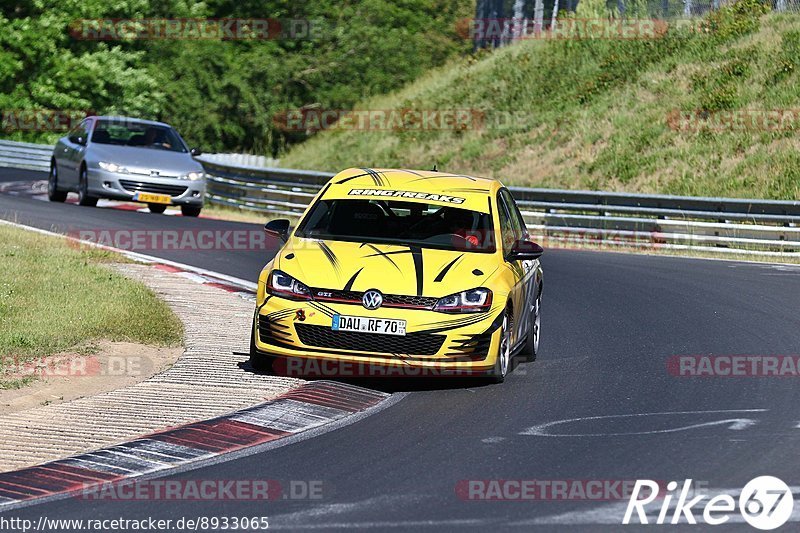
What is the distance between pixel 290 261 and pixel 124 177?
565 inches

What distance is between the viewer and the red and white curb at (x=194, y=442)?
735 centimetres

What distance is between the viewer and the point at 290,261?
35.3ft

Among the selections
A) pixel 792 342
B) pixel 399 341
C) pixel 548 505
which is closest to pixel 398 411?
pixel 399 341

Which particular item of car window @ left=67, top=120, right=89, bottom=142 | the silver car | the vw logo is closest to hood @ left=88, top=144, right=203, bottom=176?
the silver car

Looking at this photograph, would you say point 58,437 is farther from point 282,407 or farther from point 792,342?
point 792,342

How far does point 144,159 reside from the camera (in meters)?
24.8

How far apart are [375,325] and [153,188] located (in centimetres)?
1517

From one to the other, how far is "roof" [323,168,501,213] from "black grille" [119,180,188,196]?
12883 millimetres

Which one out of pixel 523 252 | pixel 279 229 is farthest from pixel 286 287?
pixel 523 252

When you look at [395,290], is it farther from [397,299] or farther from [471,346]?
[471,346]

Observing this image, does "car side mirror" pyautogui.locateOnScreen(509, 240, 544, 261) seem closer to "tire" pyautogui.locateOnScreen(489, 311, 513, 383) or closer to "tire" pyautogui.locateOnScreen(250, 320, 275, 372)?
"tire" pyautogui.locateOnScreen(489, 311, 513, 383)

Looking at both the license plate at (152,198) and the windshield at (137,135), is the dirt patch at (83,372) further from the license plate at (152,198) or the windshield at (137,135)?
the windshield at (137,135)

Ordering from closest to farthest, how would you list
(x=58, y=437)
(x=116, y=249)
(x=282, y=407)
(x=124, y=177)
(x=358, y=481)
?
(x=358, y=481), (x=58, y=437), (x=282, y=407), (x=116, y=249), (x=124, y=177)

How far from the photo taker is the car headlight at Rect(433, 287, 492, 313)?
10281mm
